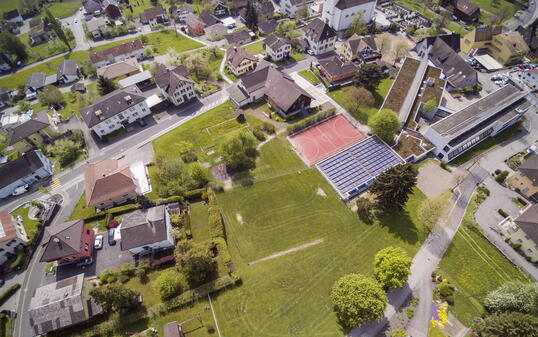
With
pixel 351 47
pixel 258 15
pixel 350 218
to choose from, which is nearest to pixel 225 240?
pixel 350 218

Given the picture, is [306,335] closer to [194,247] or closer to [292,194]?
[194,247]

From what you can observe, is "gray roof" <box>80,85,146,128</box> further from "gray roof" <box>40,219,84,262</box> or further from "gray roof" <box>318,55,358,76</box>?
Answer: "gray roof" <box>318,55,358,76</box>

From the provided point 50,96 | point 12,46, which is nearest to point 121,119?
point 50,96

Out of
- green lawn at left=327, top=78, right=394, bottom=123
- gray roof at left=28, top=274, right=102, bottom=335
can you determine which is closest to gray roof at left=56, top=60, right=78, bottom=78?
gray roof at left=28, top=274, right=102, bottom=335

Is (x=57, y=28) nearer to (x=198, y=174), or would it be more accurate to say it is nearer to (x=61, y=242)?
(x=198, y=174)

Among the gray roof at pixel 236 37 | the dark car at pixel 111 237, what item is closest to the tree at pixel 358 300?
the dark car at pixel 111 237

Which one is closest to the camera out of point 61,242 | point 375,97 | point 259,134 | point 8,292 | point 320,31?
point 8,292
